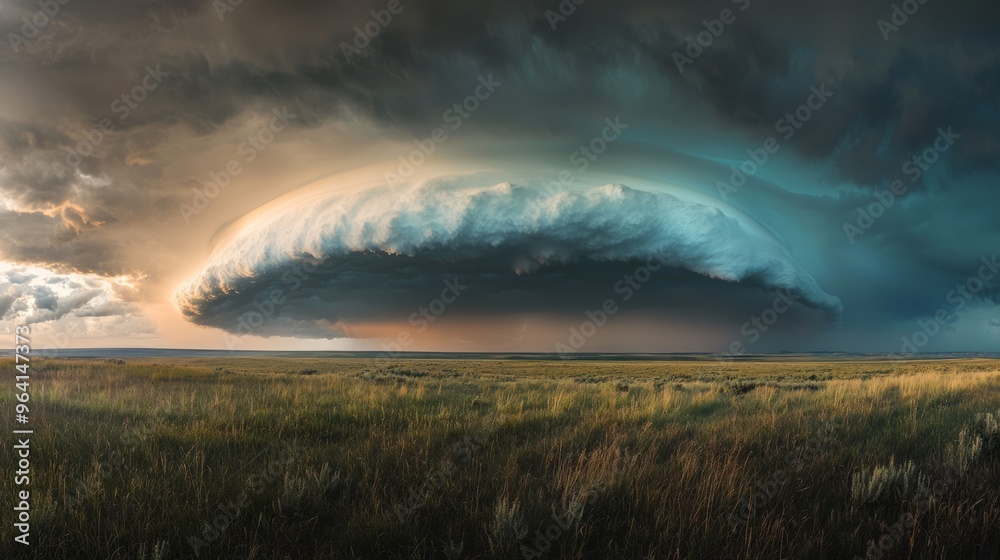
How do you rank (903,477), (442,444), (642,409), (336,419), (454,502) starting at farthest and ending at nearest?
1. (642,409)
2. (336,419)
3. (442,444)
4. (903,477)
5. (454,502)

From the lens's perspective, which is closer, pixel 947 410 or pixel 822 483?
pixel 822 483

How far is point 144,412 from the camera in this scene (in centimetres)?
879

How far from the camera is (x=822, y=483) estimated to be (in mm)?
4711

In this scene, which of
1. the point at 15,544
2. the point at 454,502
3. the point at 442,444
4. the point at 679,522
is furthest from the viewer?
the point at 442,444

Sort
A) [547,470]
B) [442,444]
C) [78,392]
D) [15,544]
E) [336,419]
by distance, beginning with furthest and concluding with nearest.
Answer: [78,392]
[336,419]
[442,444]
[547,470]
[15,544]

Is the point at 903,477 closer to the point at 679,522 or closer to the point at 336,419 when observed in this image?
the point at 679,522

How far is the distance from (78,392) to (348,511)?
1286 cm

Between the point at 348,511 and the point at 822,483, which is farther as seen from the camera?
the point at 822,483

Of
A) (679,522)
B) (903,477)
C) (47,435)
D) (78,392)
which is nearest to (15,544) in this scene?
(47,435)

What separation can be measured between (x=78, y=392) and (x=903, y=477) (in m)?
16.7

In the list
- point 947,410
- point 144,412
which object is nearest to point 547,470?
point 144,412

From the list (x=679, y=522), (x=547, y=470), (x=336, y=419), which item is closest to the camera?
(x=679, y=522)

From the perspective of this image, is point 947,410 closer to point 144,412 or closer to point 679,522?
point 679,522

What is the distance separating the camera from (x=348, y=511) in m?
3.96
